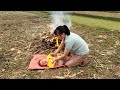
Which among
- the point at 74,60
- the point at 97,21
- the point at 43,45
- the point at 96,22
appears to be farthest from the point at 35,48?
the point at 97,21

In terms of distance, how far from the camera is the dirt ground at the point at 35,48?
172 inches

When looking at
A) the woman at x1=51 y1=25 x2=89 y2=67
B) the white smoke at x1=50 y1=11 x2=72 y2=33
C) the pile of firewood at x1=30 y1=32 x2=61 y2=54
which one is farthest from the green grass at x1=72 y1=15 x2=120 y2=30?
the woman at x1=51 y1=25 x2=89 y2=67

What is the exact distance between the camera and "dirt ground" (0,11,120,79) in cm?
438

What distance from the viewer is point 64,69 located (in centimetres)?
454

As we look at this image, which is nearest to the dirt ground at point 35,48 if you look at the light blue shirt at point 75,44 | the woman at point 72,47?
the woman at point 72,47

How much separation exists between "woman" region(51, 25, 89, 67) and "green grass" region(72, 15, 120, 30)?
268 cm

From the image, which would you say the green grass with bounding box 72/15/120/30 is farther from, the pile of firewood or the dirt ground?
the pile of firewood

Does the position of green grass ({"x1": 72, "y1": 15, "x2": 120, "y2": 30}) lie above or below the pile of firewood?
above

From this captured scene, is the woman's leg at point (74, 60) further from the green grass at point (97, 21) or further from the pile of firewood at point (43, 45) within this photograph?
the green grass at point (97, 21)

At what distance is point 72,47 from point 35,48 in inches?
52.4

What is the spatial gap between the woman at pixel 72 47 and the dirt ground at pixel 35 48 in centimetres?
13
